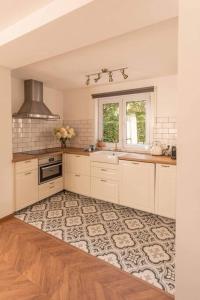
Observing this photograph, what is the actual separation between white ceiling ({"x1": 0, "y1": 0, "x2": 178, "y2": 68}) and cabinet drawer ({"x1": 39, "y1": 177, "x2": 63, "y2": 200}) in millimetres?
2109

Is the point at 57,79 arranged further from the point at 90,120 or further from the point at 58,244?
the point at 58,244

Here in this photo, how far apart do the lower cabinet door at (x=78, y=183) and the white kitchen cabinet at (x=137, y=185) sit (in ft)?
2.24

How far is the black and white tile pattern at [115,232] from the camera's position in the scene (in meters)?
1.85

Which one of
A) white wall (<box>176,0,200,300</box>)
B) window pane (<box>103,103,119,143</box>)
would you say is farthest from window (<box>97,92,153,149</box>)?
white wall (<box>176,0,200,300</box>)

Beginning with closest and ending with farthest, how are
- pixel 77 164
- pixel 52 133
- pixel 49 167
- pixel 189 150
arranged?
pixel 189 150 < pixel 49 167 < pixel 77 164 < pixel 52 133

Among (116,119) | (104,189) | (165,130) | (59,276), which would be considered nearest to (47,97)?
(116,119)

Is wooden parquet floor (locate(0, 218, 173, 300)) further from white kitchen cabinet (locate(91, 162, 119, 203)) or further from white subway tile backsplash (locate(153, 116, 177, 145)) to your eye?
white subway tile backsplash (locate(153, 116, 177, 145))

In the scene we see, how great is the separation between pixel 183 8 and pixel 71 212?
2.73m

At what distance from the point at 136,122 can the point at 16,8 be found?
2.57 meters

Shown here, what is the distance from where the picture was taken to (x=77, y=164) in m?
3.62

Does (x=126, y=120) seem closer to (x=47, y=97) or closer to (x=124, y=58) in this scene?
(x=124, y=58)

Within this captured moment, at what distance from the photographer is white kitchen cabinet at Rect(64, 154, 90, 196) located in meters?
3.53

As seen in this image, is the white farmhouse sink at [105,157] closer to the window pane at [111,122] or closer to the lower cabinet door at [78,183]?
the lower cabinet door at [78,183]

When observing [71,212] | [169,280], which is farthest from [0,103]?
[169,280]
